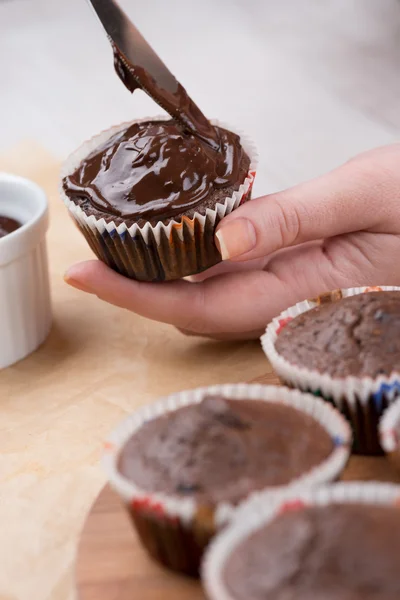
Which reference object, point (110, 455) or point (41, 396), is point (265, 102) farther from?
point (110, 455)

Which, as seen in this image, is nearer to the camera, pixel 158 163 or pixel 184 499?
pixel 184 499

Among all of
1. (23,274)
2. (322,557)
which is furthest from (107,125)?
(322,557)

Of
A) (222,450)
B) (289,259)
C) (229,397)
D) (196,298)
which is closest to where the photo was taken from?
(222,450)

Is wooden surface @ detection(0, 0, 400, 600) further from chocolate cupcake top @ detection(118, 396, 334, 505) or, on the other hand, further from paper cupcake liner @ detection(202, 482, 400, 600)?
paper cupcake liner @ detection(202, 482, 400, 600)

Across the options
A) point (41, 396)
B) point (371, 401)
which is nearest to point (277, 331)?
point (371, 401)

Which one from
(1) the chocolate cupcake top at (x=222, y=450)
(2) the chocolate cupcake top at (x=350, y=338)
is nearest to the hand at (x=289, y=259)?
(2) the chocolate cupcake top at (x=350, y=338)

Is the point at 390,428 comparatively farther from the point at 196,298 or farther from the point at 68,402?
the point at 68,402

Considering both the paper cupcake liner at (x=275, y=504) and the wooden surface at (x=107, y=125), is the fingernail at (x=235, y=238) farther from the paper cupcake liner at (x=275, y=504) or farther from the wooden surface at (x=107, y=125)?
the paper cupcake liner at (x=275, y=504)
